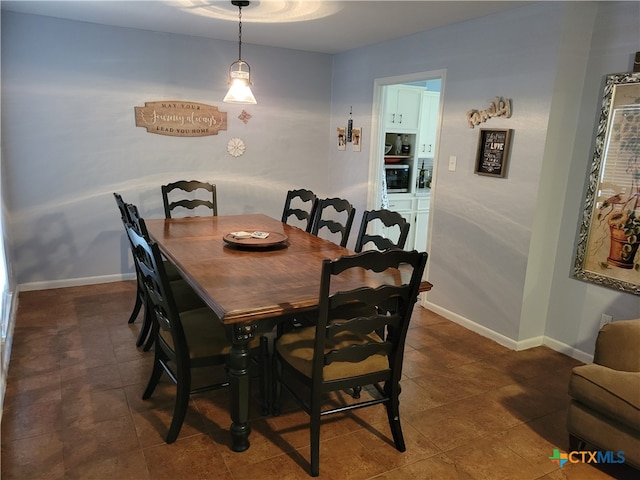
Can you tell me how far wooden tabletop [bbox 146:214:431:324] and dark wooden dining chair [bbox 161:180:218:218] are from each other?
341 millimetres

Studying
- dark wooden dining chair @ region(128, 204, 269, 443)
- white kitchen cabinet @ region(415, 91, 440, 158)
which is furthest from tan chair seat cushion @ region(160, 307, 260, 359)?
white kitchen cabinet @ region(415, 91, 440, 158)

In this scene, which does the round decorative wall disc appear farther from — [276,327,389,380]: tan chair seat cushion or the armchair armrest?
the armchair armrest

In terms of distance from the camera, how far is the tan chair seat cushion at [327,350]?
1.94m

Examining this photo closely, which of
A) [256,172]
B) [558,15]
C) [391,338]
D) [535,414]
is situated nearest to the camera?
[391,338]

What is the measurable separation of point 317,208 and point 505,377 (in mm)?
1659

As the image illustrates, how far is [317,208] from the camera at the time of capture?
331 centimetres

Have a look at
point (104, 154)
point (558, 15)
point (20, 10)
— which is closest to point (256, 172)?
point (104, 154)

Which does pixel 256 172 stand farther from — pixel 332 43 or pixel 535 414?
pixel 535 414

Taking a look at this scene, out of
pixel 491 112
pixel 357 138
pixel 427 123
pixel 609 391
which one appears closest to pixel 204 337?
pixel 609 391

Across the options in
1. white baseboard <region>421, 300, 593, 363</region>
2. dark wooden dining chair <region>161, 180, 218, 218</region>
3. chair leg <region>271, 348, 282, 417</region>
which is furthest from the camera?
dark wooden dining chair <region>161, 180, 218, 218</region>

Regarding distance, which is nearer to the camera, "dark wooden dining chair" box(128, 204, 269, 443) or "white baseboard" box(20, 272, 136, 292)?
"dark wooden dining chair" box(128, 204, 269, 443)

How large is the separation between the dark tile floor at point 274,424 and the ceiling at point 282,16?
2320 millimetres

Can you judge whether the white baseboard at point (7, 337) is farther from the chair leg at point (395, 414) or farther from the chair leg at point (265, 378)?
the chair leg at point (395, 414)

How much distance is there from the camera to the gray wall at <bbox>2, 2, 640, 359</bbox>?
9.53ft
